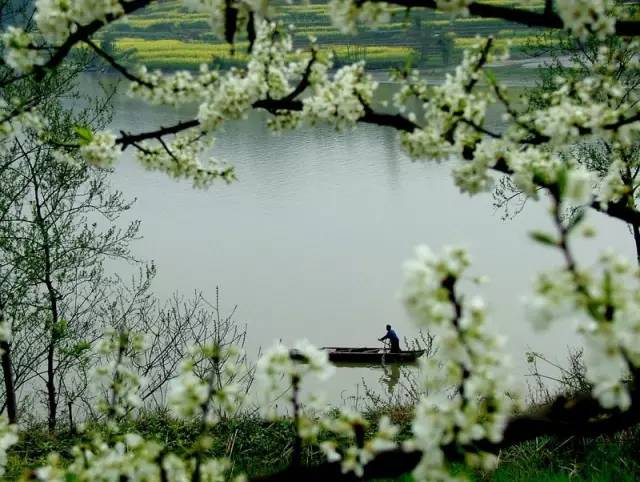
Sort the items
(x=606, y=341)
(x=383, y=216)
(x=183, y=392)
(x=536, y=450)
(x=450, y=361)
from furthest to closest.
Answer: (x=383, y=216)
(x=536, y=450)
(x=183, y=392)
(x=450, y=361)
(x=606, y=341)

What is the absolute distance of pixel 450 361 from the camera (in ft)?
3.96

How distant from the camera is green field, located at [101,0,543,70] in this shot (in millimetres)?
33188

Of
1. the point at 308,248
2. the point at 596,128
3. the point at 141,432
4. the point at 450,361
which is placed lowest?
the point at 308,248

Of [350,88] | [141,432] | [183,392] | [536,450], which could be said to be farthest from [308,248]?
[183,392]

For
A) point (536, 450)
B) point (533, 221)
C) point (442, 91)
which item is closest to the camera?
point (442, 91)

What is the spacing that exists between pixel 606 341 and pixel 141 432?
4.81m

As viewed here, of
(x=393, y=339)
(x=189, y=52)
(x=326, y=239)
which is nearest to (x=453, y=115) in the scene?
(x=393, y=339)

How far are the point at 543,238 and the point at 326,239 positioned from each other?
15.5 meters

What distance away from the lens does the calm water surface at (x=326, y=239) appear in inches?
516

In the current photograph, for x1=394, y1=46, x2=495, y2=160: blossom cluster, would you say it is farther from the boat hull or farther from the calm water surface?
the boat hull

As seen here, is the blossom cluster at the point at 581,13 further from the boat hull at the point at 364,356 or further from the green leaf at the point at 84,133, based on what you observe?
the boat hull at the point at 364,356

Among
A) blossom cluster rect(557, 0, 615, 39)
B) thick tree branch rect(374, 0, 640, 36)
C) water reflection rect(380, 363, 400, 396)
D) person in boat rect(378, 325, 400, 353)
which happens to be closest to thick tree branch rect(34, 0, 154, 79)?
thick tree branch rect(374, 0, 640, 36)

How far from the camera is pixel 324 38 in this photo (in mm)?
38781

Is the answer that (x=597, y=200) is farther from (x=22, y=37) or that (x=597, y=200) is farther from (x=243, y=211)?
(x=243, y=211)
